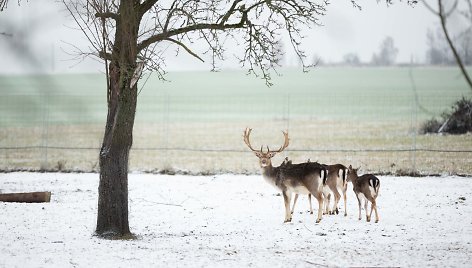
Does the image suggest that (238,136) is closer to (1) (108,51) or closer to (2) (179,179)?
(2) (179,179)

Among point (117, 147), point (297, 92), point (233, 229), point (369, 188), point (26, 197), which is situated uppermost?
point (297, 92)

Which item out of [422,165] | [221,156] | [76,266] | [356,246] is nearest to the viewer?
[76,266]

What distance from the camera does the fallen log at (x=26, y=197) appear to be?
13.1 meters

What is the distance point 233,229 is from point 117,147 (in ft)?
8.39

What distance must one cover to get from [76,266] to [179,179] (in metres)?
9.65

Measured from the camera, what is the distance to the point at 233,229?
10.9 metres

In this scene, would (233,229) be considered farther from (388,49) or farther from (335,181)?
(388,49)

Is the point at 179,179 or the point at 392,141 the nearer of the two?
the point at 179,179

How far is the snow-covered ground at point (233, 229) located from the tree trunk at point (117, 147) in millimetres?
417

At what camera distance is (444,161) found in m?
19.9

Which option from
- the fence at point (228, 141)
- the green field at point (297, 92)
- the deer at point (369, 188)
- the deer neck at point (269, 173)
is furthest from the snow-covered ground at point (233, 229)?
the green field at point (297, 92)

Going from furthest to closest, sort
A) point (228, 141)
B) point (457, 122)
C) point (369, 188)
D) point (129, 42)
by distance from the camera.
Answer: point (228, 141), point (457, 122), point (369, 188), point (129, 42)

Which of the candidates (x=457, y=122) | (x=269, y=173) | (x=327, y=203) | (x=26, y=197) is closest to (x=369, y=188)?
(x=327, y=203)

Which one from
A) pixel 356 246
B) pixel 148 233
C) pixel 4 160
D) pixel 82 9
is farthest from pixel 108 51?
pixel 4 160
